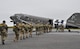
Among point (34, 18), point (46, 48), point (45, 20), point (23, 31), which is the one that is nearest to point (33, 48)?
point (46, 48)

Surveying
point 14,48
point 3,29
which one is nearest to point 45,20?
point 3,29

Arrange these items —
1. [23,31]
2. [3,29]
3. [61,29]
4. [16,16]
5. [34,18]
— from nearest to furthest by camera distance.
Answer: [3,29], [23,31], [61,29], [16,16], [34,18]

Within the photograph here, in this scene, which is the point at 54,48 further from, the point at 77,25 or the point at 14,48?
the point at 77,25

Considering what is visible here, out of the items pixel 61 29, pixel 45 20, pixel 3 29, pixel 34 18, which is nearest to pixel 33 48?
pixel 3 29

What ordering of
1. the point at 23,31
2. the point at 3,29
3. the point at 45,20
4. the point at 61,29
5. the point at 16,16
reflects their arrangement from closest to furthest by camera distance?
the point at 3,29 → the point at 23,31 → the point at 61,29 → the point at 16,16 → the point at 45,20

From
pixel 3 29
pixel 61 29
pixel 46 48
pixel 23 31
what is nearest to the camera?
pixel 46 48

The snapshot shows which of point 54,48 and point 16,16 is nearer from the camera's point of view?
point 54,48

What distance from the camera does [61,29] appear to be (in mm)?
60531

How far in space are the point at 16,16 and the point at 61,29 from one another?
41.1ft

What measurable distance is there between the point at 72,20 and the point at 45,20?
8.39 m

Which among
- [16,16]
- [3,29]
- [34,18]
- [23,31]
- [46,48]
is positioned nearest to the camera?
[46,48]

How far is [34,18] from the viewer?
74000mm

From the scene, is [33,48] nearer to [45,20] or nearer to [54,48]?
[54,48]

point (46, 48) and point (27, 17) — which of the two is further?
point (27, 17)
